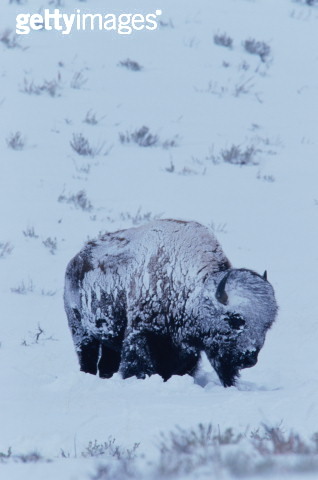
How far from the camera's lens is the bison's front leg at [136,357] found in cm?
572

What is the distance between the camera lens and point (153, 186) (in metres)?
11.6

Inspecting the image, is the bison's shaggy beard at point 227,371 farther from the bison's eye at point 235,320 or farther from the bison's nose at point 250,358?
the bison's eye at point 235,320

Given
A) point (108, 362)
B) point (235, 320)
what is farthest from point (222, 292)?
point (108, 362)

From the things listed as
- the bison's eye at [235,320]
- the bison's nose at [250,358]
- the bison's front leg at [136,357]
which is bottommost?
the bison's front leg at [136,357]

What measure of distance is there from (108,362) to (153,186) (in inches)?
209

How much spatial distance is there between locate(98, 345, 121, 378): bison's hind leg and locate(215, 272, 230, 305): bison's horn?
1466 mm

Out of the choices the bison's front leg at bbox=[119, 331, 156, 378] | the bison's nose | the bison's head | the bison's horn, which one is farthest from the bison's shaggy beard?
the bison's front leg at bbox=[119, 331, 156, 378]

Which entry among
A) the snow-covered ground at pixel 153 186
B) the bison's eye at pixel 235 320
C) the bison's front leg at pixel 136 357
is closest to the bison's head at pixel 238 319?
the bison's eye at pixel 235 320

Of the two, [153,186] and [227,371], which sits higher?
[227,371]

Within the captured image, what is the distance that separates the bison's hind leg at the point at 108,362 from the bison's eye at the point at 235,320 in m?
1.50

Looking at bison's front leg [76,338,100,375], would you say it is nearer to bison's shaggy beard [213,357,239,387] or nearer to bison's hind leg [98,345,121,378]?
bison's hind leg [98,345,121,378]

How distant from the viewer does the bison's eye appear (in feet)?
17.1

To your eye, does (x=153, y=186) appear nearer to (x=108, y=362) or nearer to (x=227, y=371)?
(x=108, y=362)

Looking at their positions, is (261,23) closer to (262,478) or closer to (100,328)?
(100,328)
